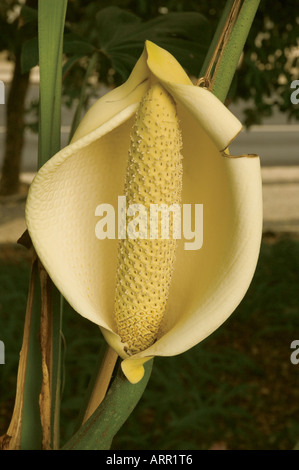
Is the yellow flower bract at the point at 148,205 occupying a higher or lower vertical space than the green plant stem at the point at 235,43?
lower

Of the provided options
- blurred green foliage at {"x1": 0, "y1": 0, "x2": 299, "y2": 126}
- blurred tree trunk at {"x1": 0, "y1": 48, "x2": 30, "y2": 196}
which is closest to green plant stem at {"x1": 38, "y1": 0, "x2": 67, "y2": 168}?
blurred green foliage at {"x1": 0, "y1": 0, "x2": 299, "y2": 126}

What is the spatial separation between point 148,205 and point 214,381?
1.26 meters

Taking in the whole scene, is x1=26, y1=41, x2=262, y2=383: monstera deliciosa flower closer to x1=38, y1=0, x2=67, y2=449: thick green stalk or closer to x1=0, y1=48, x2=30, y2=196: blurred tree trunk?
x1=38, y1=0, x2=67, y2=449: thick green stalk

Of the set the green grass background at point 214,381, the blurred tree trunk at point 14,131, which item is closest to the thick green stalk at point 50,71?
the green grass background at point 214,381

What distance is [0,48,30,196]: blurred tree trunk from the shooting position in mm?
2543

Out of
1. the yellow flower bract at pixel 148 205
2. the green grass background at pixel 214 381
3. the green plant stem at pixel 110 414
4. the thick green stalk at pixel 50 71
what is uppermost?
the thick green stalk at pixel 50 71

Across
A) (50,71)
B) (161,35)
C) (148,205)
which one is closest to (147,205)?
A: (148,205)

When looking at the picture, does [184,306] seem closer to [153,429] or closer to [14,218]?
[153,429]

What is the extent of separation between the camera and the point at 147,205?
37 centimetres

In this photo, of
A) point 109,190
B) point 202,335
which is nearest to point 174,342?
point 202,335

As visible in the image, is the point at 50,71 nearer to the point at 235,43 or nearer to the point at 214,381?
the point at 235,43

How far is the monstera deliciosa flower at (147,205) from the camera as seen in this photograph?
1.09ft

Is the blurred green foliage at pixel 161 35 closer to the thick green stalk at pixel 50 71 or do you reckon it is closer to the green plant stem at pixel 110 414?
the thick green stalk at pixel 50 71

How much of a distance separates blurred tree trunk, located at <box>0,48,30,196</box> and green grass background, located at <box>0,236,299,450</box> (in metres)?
0.89
